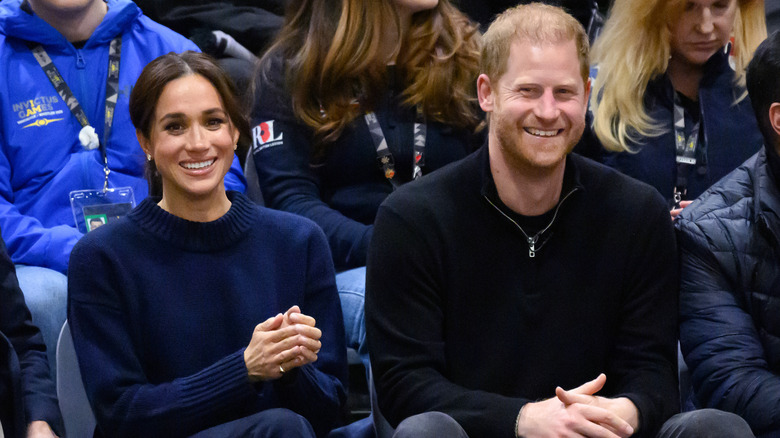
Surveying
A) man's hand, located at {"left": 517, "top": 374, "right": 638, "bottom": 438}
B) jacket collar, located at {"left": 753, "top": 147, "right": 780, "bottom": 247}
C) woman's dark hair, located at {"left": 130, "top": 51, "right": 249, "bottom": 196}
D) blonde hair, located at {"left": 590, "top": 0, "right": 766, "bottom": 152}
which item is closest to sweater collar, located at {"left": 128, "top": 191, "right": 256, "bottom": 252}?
woman's dark hair, located at {"left": 130, "top": 51, "right": 249, "bottom": 196}

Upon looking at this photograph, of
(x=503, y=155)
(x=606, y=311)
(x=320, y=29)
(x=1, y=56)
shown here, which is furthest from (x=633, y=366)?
(x=1, y=56)

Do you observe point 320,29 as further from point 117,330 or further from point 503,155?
point 117,330

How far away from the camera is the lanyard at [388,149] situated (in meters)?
3.36

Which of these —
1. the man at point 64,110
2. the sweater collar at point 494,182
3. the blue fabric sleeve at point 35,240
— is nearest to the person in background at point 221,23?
the man at point 64,110

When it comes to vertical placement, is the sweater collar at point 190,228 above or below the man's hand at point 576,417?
above

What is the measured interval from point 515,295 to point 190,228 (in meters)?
0.81

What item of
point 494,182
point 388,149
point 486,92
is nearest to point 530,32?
point 486,92

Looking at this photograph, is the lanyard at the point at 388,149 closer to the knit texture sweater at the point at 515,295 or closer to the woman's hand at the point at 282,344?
the knit texture sweater at the point at 515,295

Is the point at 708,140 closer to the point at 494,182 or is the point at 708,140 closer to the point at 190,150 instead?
the point at 494,182

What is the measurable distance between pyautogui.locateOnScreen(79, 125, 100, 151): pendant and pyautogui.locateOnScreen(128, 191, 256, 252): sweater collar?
89 cm

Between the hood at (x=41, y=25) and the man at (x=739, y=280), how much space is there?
203cm

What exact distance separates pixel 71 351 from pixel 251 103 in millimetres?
1176

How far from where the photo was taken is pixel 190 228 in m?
2.66

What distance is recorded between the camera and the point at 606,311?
8.30 ft
